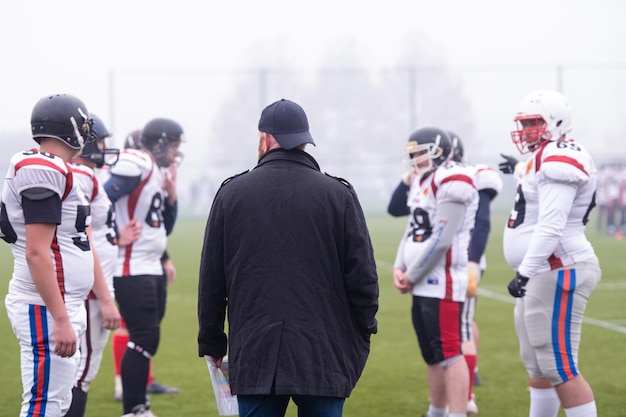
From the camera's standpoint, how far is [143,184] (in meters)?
6.09

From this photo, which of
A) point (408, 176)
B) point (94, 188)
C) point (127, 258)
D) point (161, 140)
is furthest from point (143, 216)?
point (408, 176)

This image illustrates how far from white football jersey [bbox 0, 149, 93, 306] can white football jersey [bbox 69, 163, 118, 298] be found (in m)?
0.78

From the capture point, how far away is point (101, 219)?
5.32 meters

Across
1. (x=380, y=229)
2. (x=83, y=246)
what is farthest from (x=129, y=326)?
(x=380, y=229)

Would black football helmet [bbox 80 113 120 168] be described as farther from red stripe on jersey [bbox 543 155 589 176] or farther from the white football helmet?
red stripe on jersey [bbox 543 155 589 176]

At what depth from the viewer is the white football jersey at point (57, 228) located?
389 cm

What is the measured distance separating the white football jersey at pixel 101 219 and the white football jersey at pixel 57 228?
30.7 inches

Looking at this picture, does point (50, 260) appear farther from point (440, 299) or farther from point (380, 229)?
point (380, 229)

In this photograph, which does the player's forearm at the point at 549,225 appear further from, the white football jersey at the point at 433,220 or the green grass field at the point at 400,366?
the green grass field at the point at 400,366

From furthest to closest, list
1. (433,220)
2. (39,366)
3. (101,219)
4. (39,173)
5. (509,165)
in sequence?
(509,165) < (433,220) < (101,219) < (39,366) < (39,173)

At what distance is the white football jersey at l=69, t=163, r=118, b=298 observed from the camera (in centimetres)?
499

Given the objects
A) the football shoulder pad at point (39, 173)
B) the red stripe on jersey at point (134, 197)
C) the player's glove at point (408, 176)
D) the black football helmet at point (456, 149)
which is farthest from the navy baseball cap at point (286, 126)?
the black football helmet at point (456, 149)

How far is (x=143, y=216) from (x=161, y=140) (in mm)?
571

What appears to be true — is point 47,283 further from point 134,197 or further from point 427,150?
point 427,150
